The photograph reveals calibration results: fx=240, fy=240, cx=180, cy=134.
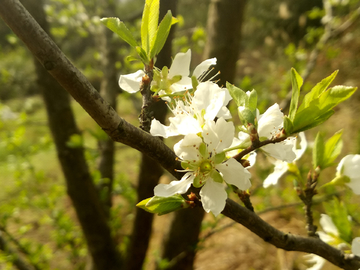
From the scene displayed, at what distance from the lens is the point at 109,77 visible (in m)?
1.67

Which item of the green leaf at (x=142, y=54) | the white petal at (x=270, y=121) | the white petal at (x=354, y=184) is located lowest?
the white petal at (x=354, y=184)

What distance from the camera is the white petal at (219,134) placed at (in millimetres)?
353

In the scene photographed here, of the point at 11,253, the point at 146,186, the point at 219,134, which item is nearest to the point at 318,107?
the point at 219,134

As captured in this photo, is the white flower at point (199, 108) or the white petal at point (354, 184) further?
the white petal at point (354, 184)

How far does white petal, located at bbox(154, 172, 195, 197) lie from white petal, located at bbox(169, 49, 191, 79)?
222 millimetres

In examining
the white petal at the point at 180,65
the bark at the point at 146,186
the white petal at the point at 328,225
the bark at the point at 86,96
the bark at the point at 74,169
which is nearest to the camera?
the bark at the point at 86,96

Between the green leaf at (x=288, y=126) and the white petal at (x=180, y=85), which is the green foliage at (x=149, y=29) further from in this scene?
the green leaf at (x=288, y=126)

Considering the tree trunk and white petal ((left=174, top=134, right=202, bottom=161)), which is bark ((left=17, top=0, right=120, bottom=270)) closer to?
the tree trunk

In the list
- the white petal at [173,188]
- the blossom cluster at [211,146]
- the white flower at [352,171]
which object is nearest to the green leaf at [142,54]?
the blossom cluster at [211,146]

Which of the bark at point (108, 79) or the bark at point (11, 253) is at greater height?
the bark at point (108, 79)

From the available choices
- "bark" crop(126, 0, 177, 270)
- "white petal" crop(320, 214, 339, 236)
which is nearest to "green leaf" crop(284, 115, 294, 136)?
"white petal" crop(320, 214, 339, 236)

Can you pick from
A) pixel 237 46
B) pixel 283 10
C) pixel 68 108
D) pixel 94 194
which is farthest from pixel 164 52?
pixel 283 10

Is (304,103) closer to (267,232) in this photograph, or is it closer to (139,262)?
(267,232)

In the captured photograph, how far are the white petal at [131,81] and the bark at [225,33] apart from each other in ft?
1.99
